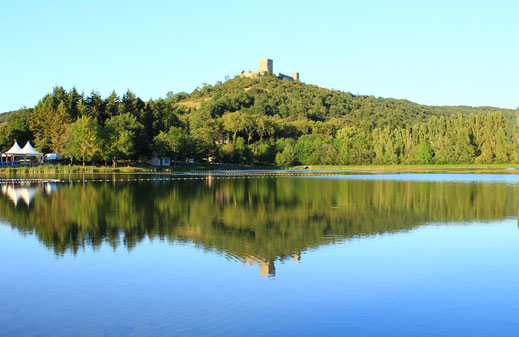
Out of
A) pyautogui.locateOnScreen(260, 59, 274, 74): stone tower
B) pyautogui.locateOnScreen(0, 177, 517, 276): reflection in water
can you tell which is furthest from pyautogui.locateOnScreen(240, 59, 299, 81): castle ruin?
pyautogui.locateOnScreen(0, 177, 517, 276): reflection in water

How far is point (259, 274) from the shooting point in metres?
8.91

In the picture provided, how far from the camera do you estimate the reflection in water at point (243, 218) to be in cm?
1202

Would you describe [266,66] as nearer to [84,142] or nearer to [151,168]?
[151,168]

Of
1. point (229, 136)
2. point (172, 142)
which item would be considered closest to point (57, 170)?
point (172, 142)

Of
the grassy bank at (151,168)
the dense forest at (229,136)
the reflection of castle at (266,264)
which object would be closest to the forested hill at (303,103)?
the dense forest at (229,136)

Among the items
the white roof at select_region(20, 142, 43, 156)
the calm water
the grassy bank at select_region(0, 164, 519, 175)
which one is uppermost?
the white roof at select_region(20, 142, 43, 156)

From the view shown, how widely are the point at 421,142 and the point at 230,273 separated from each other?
7625 cm

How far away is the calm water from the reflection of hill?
82mm

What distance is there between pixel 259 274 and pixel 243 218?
25.0ft

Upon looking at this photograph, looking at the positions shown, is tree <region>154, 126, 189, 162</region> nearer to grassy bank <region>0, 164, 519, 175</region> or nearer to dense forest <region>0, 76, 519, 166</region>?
dense forest <region>0, 76, 519, 166</region>

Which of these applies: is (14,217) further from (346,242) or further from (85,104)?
(85,104)

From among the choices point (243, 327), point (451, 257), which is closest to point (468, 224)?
point (451, 257)

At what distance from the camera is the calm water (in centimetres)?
651

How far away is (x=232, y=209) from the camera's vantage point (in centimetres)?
1927
